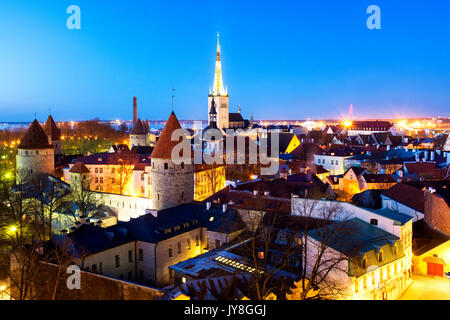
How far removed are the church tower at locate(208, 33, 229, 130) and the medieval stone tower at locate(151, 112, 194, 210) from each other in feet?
243

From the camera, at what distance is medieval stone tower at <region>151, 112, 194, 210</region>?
91.3 feet

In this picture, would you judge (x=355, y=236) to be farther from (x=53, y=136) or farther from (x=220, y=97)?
(x=220, y=97)

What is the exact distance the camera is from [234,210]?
2430 centimetres

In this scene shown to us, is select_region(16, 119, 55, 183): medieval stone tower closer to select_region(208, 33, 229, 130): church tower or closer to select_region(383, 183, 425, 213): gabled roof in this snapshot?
select_region(383, 183, 425, 213): gabled roof

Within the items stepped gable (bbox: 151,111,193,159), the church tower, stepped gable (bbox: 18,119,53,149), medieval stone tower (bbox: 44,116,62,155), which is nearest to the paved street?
stepped gable (bbox: 151,111,193,159)

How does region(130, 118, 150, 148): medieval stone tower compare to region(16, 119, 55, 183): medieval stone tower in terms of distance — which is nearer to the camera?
region(16, 119, 55, 183): medieval stone tower

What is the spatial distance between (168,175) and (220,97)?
76805 millimetres

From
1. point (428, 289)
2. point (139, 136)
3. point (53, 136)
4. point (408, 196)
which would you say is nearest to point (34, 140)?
point (53, 136)

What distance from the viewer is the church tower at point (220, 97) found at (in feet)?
337

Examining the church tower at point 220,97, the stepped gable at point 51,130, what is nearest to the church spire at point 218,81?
the church tower at point 220,97

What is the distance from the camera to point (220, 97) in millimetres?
102750
